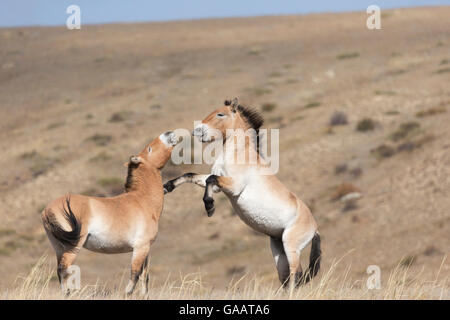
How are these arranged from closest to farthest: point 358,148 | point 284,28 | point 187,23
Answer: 1. point 358,148
2. point 284,28
3. point 187,23

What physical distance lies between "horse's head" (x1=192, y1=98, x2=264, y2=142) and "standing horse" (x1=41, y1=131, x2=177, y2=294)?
0.91m

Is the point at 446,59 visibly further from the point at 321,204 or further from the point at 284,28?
the point at 284,28

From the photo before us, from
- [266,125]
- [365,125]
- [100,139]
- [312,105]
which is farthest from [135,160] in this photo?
[312,105]

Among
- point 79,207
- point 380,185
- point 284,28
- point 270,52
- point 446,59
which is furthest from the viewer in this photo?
point 284,28

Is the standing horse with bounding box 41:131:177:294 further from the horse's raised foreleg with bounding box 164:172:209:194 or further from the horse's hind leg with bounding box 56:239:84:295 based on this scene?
the horse's raised foreleg with bounding box 164:172:209:194

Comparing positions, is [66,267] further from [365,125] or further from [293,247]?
[365,125]

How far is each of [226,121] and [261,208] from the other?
1267 mm

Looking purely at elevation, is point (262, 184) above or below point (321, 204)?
above

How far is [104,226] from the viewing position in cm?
830

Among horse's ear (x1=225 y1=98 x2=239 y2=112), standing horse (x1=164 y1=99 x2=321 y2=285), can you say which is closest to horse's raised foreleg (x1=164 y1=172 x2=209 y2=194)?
standing horse (x1=164 y1=99 x2=321 y2=285)

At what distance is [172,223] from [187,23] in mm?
71453

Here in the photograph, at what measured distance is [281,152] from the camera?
4641 cm

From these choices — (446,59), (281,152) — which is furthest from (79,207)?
(446,59)

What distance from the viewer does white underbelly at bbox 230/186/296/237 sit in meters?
9.06
